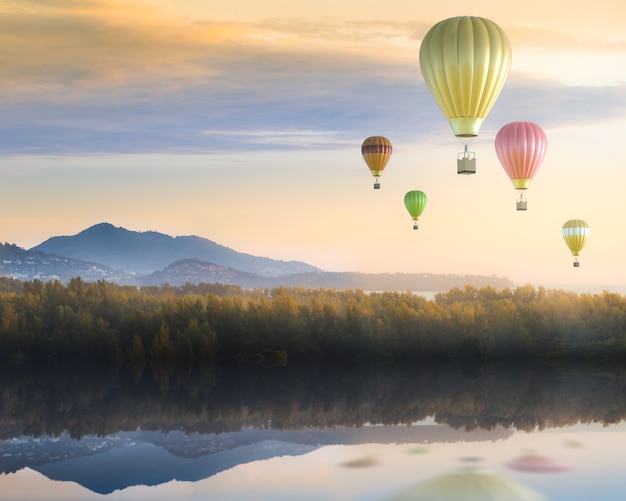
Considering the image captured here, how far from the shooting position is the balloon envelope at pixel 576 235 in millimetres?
63719

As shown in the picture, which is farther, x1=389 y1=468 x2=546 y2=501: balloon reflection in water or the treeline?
the treeline

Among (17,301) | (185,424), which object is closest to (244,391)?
(185,424)

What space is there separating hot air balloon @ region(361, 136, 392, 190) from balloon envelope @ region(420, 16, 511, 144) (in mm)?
19802

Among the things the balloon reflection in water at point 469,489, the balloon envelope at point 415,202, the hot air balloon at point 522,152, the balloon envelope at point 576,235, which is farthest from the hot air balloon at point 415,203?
the balloon reflection in water at point 469,489

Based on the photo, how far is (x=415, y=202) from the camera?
66438 mm

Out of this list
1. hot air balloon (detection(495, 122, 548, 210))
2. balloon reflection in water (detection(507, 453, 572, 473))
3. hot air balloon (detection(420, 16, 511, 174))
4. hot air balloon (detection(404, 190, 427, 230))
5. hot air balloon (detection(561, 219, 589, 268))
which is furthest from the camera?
hot air balloon (detection(404, 190, 427, 230))

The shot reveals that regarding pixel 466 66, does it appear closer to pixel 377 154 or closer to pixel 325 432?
pixel 325 432

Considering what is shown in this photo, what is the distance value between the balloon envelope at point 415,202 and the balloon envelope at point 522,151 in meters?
16.9

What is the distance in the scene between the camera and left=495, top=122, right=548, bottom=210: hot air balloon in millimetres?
48875

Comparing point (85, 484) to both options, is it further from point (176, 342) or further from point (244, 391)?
point (176, 342)

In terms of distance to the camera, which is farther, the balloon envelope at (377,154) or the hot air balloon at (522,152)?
the balloon envelope at (377,154)

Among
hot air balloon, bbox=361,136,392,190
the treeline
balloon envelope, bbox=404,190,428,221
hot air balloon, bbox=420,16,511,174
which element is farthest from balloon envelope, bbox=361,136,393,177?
hot air balloon, bbox=420,16,511,174

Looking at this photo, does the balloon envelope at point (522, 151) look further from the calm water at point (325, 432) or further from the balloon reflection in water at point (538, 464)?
the balloon reflection in water at point (538, 464)

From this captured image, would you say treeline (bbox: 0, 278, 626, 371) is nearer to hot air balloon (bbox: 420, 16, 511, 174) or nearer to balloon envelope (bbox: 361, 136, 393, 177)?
balloon envelope (bbox: 361, 136, 393, 177)
